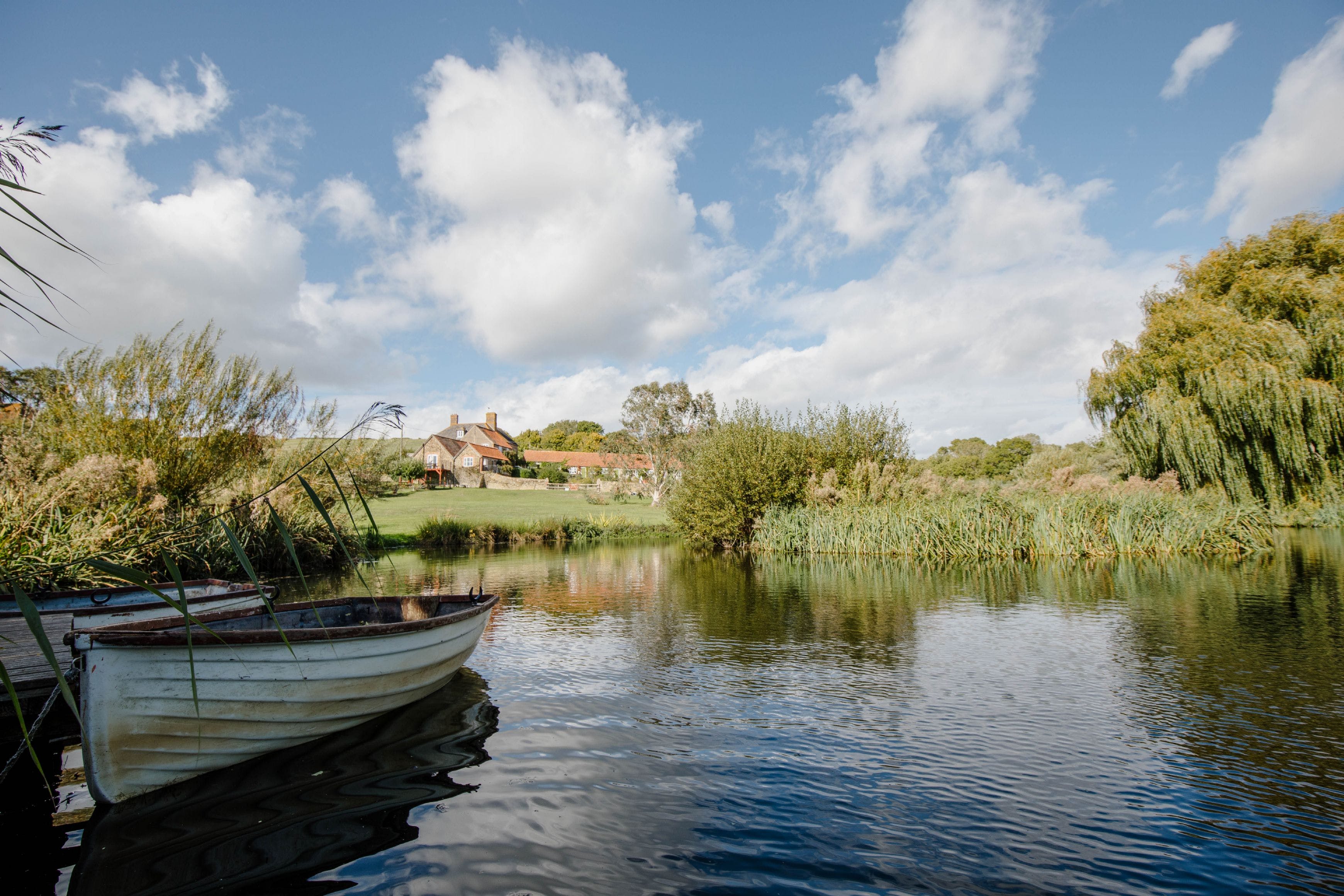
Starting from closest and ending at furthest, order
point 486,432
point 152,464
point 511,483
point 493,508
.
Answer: point 152,464 < point 493,508 < point 511,483 < point 486,432

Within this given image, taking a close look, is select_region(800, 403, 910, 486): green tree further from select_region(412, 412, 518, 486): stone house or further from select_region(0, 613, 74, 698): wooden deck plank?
select_region(412, 412, 518, 486): stone house

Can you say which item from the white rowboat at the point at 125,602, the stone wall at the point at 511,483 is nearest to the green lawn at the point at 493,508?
the stone wall at the point at 511,483

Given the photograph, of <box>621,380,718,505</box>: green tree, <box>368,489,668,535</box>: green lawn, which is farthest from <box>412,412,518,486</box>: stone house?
<box>621,380,718,505</box>: green tree

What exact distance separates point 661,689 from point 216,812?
4.41m

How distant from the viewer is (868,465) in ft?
81.7

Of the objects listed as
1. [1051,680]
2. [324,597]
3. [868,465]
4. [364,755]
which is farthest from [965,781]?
[868,465]

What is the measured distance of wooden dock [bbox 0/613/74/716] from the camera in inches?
248

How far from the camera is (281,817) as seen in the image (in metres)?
4.94

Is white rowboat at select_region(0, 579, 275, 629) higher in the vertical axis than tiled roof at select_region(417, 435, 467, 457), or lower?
lower

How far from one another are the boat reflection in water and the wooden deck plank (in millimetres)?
1766

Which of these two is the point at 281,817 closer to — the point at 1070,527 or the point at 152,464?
the point at 152,464

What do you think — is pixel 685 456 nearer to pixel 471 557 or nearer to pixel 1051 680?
pixel 471 557

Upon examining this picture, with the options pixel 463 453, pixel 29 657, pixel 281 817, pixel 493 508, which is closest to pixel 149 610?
pixel 29 657

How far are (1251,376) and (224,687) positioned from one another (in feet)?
77.7
